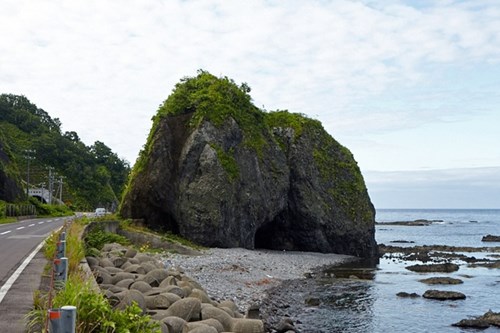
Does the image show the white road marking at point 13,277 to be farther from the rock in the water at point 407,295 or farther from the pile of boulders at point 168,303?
the rock in the water at point 407,295

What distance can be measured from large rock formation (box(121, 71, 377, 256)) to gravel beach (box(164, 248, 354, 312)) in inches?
137

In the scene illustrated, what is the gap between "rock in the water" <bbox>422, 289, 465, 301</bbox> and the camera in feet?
89.4

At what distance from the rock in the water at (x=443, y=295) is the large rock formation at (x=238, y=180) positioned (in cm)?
1492

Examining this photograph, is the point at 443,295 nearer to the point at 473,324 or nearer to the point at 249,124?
the point at 473,324

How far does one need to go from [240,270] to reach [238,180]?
10.9 metres

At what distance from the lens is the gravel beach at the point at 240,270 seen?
22.9 metres

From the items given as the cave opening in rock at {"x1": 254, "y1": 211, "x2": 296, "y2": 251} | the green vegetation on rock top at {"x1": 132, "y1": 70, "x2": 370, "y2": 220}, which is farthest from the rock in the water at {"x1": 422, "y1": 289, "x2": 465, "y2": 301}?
the cave opening in rock at {"x1": 254, "y1": 211, "x2": 296, "y2": 251}

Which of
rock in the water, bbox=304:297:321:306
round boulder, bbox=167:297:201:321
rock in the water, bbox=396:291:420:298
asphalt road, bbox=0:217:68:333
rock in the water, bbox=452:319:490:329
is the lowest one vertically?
rock in the water, bbox=452:319:490:329

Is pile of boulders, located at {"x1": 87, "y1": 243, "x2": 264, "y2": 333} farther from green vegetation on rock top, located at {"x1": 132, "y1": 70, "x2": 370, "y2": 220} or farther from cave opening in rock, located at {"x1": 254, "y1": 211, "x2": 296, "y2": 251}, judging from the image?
cave opening in rock, located at {"x1": 254, "y1": 211, "x2": 296, "y2": 251}

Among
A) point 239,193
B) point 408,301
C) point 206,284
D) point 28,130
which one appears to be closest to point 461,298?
point 408,301

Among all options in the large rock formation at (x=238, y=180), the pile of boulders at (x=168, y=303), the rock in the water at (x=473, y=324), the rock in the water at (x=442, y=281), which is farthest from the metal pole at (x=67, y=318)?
the rock in the water at (x=442, y=281)

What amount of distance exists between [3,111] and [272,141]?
313 ft

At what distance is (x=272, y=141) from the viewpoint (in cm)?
4431

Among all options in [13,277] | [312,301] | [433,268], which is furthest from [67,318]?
[433,268]
